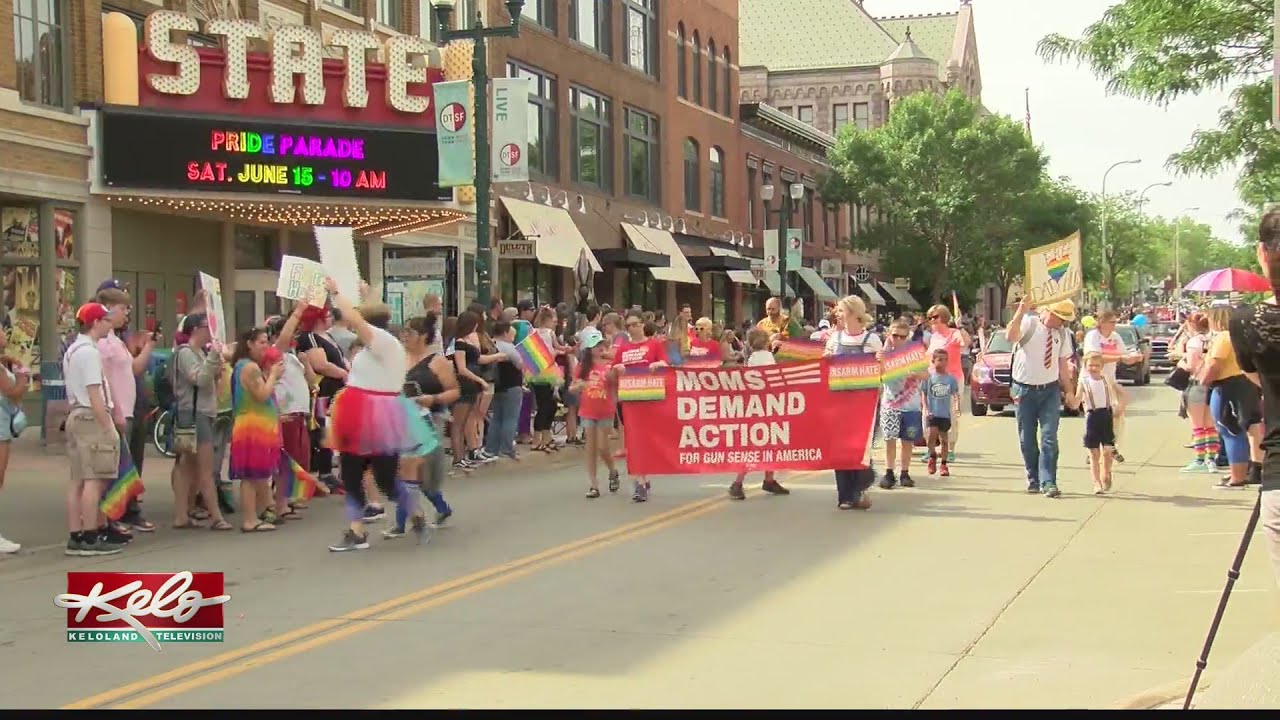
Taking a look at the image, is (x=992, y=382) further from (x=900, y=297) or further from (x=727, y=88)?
(x=900, y=297)

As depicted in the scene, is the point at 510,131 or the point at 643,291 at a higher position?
the point at 510,131

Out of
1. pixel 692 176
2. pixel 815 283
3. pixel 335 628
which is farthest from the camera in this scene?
pixel 815 283

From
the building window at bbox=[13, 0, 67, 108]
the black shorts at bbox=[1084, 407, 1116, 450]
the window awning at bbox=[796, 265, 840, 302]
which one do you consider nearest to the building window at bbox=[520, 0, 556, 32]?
the building window at bbox=[13, 0, 67, 108]

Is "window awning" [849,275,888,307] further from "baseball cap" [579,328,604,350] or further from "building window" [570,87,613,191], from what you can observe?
"baseball cap" [579,328,604,350]

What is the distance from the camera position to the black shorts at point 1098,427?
549 inches

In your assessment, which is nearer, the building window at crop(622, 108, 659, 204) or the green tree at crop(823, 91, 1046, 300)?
the building window at crop(622, 108, 659, 204)

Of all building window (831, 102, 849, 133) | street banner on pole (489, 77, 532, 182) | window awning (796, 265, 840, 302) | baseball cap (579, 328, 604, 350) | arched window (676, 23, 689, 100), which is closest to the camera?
baseball cap (579, 328, 604, 350)

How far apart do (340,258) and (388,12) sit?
1792 centimetres

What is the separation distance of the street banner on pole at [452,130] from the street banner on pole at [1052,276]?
403 inches

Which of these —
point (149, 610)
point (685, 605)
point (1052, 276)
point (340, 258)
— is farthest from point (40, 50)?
point (685, 605)

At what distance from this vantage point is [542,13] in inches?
1367

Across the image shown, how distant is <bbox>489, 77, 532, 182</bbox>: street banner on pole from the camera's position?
81.7 feet

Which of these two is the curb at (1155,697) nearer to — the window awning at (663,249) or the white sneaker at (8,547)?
the white sneaker at (8,547)

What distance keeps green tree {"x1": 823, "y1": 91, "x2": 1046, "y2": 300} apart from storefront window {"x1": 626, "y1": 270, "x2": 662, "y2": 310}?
17169mm
